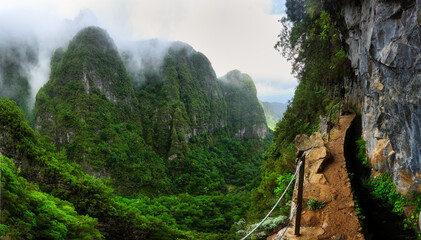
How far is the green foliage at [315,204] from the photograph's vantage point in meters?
3.96

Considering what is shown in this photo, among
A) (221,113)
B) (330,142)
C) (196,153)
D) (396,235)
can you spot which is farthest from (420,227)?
(221,113)

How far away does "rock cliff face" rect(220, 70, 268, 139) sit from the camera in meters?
85.4

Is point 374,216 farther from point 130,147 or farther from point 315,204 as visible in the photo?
point 130,147

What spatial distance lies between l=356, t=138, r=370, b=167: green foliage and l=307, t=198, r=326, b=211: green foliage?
2664mm

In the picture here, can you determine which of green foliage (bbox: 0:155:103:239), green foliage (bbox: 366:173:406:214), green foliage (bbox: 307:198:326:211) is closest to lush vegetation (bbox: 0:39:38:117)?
green foliage (bbox: 0:155:103:239)

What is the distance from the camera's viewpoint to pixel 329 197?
416cm

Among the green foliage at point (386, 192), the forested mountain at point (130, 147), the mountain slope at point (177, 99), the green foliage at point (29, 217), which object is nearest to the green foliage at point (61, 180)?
the forested mountain at point (130, 147)

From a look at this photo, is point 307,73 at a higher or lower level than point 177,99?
lower

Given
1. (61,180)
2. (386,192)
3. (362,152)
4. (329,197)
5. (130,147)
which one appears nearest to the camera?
(329,197)

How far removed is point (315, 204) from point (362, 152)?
133 inches

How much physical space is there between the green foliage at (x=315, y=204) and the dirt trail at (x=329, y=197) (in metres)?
0.06

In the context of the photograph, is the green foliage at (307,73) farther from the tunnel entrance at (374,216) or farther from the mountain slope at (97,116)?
the mountain slope at (97,116)

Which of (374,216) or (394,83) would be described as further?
(374,216)

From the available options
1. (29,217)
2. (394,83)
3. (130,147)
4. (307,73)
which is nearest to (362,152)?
(394,83)
